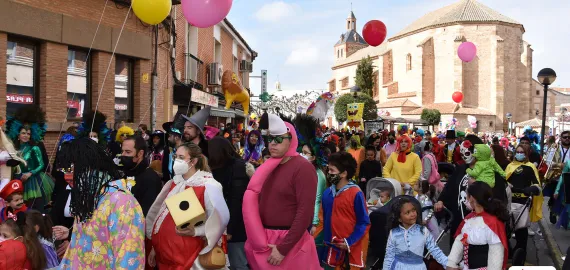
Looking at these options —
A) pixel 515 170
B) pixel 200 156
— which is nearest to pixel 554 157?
pixel 515 170

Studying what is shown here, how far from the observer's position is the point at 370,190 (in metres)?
7.80

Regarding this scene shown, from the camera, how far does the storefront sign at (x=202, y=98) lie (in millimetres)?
17844

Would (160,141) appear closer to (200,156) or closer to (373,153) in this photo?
(373,153)

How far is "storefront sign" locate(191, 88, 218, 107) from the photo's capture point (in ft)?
58.5

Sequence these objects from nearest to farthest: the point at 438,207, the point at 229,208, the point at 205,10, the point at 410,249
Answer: the point at 410,249
the point at 229,208
the point at 438,207
the point at 205,10

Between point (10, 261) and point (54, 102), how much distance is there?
27.2 ft

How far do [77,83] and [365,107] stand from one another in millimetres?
50580

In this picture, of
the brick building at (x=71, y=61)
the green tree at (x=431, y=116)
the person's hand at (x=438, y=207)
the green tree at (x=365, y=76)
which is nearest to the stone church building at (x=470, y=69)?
the green tree at (x=431, y=116)

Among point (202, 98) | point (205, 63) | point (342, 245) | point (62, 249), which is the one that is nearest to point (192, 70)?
point (202, 98)

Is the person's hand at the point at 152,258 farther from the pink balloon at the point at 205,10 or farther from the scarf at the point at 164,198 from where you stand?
the pink balloon at the point at 205,10

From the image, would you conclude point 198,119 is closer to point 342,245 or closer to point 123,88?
point 342,245

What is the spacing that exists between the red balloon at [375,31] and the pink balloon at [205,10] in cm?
749

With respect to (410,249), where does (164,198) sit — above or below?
above

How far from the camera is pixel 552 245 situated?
8570 millimetres
